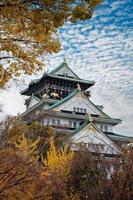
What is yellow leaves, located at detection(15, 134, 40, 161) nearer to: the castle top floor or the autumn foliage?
the autumn foliage

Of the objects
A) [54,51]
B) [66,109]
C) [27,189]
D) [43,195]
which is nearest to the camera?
[54,51]

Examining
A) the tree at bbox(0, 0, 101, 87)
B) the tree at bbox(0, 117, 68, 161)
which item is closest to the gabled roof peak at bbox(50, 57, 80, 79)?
the tree at bbox(0, 117, 68, 161)

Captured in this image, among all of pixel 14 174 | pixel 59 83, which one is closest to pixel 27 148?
pixel 14 174

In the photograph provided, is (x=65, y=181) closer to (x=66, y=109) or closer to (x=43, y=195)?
(x=43, y=195)

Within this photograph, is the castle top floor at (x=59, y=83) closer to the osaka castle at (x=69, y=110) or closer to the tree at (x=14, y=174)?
the osaka castle at (x=69, y=110)

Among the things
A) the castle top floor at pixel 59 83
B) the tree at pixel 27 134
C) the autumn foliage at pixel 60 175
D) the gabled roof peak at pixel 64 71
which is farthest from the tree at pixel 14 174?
the gabled roof peak at pixel 64 71

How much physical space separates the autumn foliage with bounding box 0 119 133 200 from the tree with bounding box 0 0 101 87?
7.46 metres

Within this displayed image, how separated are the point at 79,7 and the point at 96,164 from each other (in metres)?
16.7

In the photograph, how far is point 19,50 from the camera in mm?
10172

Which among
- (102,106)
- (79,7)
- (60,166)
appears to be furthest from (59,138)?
(79,7)

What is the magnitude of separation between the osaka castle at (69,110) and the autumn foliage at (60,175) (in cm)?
1221

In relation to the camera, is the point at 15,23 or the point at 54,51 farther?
the point at 54,51

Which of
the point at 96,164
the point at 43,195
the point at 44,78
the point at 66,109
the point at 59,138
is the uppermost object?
the point at 44,78

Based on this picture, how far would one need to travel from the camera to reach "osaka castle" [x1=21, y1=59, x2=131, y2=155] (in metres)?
39.4
